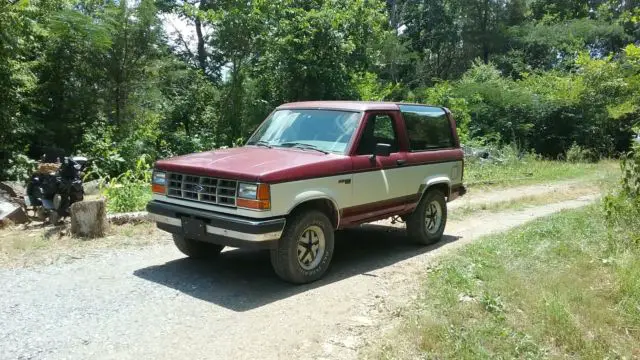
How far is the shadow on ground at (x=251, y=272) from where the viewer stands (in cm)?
593

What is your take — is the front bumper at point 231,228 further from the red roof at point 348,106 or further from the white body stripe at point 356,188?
the red roof at point 348,106

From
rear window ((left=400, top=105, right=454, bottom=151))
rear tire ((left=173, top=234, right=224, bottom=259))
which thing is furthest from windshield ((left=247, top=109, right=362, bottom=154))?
rear tire ((left=173, top=234, right=224, bottom=259))

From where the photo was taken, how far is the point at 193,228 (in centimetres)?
612

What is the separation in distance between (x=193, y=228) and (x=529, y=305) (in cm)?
347

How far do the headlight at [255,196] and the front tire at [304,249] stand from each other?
19.1 inches

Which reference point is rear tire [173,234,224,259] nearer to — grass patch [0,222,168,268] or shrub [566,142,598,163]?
grass patch [0,222,168,268]

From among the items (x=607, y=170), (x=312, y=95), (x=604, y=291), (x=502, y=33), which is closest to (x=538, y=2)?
(x=502, y=33)

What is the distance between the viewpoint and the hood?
5840 mm

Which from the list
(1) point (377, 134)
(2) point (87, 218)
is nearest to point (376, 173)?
(1) point (377, 134)

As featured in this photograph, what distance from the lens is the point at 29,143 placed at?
46.2 feet

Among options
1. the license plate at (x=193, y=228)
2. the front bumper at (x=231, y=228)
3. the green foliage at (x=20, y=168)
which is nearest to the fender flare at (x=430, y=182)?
the front bumper at (x=231, y=228)

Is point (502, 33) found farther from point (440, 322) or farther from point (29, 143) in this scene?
point (440, 322)

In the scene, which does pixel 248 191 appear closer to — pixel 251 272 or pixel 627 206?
pixel 251 272

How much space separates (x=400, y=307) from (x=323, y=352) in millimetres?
1233
